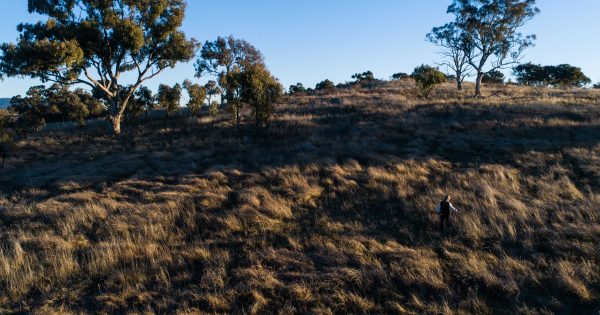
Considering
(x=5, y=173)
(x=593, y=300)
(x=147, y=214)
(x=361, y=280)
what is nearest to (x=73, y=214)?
(x=147, y=214)

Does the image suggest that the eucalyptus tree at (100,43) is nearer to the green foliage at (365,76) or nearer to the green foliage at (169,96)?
the green foliage at (169,96)

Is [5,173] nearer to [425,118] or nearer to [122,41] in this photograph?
[122,41]

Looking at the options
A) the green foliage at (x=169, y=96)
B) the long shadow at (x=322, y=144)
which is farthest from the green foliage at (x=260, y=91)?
the green foliage at (x=169, y=96)

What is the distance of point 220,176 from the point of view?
15016 millimetres

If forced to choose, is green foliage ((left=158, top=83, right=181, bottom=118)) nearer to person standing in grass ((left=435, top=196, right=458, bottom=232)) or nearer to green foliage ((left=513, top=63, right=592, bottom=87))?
person standing in grass ((left=435, top=196, right=458, bottom=232))

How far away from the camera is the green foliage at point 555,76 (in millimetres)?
55719

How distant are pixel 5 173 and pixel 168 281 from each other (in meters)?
17.9

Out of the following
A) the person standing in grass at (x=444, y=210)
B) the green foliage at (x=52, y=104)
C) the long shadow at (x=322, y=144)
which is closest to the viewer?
the person standing in grass at (x=444, y=210)

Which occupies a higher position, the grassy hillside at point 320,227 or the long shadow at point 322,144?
the long shadow at point 322,144

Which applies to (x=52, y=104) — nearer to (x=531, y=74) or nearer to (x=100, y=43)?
(x=100, y=43)

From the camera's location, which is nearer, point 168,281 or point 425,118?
point 168,281

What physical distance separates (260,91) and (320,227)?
1490 cm

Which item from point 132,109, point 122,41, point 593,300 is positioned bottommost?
point 593,300

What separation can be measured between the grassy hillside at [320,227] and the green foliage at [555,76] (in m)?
44.3
